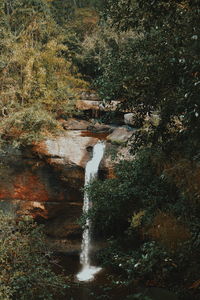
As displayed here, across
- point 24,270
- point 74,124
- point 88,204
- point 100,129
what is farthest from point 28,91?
point 24,270

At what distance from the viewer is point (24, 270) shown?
7.29 meters

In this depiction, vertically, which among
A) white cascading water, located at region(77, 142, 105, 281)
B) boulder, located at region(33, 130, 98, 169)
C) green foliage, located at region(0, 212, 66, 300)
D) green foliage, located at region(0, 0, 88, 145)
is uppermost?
green foliage, located at region(0, 0, 88, 145)

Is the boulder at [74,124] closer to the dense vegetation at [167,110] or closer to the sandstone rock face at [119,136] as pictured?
the sandstone rock face at [119,136]

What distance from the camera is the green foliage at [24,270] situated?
21.4 feet

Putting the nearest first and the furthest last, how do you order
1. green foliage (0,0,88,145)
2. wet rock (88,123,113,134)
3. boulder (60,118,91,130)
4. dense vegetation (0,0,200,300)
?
dense vegetation (0,0,200,300), green foliage (0,0,88,145), wet rock (88,123,113,134), boulder (60,118,91,130)

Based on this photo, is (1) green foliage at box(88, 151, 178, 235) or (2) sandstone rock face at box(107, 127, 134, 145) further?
(2) sandstone rock face at box(107, 127, 134, 145)

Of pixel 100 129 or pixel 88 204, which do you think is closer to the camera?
pixel 88 204

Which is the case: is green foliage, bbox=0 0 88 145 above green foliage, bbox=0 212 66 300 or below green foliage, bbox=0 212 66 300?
above

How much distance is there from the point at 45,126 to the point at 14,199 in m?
3.78

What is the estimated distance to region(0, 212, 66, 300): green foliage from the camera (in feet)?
21.4

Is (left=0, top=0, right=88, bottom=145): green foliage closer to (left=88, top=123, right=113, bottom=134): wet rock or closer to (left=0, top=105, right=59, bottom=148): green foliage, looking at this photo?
(left=0, top=105, right=59, bottom=148): green foliage

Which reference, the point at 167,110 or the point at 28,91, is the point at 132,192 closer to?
the point at 167,110

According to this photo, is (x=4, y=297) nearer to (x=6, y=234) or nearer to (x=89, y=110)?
(x=6, y=234)

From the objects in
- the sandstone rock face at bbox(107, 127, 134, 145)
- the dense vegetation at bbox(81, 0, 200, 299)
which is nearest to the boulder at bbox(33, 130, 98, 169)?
the sandstone rock face at bbox(107, 127, 134, 145)
